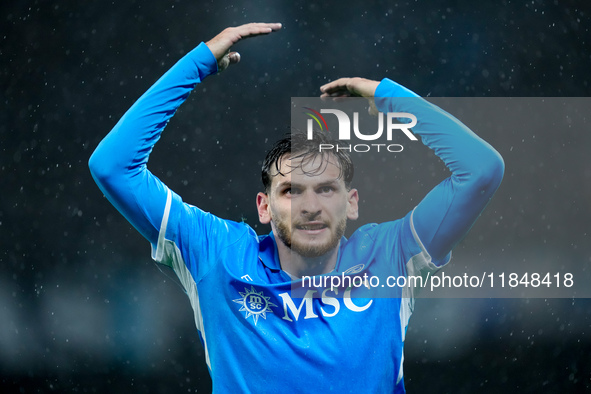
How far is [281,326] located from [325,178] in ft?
1.49

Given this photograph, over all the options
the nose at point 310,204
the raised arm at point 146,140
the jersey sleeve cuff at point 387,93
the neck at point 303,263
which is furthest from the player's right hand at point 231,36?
the neck at point 303,263

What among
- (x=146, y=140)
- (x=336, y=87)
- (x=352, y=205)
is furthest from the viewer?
(x=352, y=205)

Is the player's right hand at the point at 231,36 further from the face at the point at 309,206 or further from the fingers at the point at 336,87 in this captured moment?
the face at the point at 309,206

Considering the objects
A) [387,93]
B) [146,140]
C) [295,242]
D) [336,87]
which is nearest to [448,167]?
[387,93]

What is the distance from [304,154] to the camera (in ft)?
6.11

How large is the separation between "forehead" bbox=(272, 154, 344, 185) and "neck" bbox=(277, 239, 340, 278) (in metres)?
0.20

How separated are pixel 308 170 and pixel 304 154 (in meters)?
0.06

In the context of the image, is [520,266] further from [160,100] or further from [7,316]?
[7,316]

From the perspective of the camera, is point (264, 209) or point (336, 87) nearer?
point (336, 87)

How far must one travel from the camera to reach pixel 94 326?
3.85m

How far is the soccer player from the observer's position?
166 centimetres

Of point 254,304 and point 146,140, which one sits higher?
point 146,140

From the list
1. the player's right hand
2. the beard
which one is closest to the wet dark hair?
the beard

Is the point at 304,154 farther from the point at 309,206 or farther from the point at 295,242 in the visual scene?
the point at 295,242
